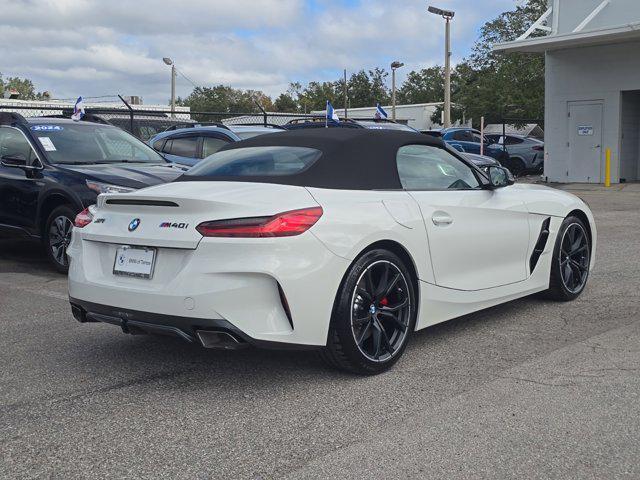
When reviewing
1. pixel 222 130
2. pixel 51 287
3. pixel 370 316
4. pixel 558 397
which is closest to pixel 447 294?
pixel 370 316

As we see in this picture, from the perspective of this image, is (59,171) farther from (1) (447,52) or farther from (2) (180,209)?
(1) (447,52)

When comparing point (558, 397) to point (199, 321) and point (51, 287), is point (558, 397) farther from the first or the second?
point (51, 287)

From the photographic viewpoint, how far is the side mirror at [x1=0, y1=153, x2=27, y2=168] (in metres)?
8.62

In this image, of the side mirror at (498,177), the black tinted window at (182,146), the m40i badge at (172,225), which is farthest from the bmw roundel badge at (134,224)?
the black tinted window at (182,146)

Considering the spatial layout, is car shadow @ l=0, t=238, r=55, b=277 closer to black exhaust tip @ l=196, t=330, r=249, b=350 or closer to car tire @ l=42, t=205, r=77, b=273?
car tire @ l=42, t=205, r=77, b=273

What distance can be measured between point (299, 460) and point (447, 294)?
2.11 m

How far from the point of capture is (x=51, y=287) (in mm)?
7656

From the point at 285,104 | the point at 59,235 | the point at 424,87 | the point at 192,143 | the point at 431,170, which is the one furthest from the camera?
the point at 285,104

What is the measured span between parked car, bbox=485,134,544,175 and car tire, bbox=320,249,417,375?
2228cm

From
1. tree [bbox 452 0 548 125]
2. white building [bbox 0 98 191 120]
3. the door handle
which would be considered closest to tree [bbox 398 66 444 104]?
tree [bbox 452 0 548 125]

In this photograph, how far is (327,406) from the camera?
408 cm

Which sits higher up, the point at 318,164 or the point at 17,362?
the point at 318,164

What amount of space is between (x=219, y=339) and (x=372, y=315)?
992 mm

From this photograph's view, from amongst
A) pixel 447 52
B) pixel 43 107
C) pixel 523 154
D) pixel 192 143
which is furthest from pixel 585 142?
pixel 43 107
